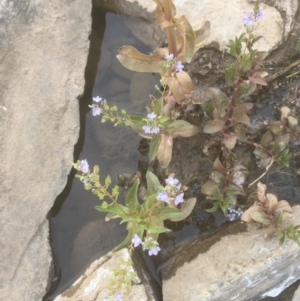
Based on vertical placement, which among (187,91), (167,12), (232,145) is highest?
(167,12)

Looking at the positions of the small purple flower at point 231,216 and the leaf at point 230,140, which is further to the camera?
the small purple flower at point 231,216

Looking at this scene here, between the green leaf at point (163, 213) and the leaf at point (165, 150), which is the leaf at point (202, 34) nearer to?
the leaf at point (165, 150)

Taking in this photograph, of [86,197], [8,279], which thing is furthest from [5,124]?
[8,279]

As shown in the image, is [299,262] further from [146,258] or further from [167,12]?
[167,12]

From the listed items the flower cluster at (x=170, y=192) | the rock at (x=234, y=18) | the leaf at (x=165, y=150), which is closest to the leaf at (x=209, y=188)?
the leaf at (x=165, y=150)

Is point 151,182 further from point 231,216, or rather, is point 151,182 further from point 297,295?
point 297,295

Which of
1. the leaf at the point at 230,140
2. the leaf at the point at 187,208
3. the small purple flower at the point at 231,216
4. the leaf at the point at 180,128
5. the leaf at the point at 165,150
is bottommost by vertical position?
the small purple flower at the point at 231,216

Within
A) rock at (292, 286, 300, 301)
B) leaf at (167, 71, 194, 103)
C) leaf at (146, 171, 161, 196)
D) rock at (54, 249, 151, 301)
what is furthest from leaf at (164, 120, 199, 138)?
rock at (292, 286, 300, 301)
